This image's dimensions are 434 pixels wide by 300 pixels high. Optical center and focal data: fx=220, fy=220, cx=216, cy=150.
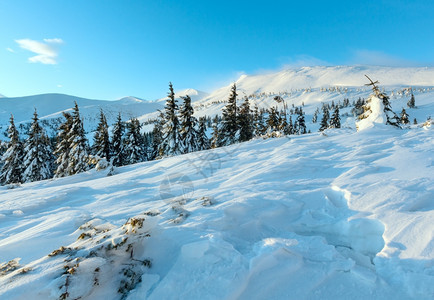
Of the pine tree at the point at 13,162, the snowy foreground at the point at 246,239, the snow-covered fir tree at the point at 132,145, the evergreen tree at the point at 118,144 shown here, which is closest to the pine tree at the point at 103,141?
the evergreen tree at the point at 118,144

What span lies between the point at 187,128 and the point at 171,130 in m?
1.81

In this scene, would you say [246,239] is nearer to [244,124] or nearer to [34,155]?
[244,124]

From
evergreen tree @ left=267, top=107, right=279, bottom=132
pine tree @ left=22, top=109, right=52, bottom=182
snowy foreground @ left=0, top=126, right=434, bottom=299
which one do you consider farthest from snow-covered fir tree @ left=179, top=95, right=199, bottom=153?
snowy foreground @ left=0, top=126, right=434, bottom=299

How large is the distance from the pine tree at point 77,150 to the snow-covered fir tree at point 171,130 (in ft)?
27.1

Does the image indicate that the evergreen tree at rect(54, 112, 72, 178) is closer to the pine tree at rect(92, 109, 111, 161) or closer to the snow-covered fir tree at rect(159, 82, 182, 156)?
the pine tree at rect(92, 109, 111, 161)

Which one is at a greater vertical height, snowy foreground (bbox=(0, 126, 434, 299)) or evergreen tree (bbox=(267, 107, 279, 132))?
evergreen tree (bbox=(267, 107, 279, 132))

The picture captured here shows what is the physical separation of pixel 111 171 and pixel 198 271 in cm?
786

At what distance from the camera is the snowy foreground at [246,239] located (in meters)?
2.10

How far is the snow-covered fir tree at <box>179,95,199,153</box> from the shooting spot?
25016 millimetres

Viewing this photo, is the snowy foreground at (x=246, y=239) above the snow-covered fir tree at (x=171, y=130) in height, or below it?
below

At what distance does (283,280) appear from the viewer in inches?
86.6

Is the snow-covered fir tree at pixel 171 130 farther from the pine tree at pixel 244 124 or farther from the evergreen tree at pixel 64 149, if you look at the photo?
the evergreen tree at pixel 64 149

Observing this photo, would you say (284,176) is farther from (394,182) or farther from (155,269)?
(155,269)

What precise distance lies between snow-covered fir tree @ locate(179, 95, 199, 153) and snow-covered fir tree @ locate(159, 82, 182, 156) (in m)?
0.52
